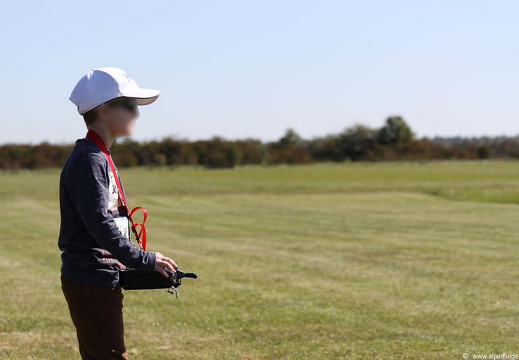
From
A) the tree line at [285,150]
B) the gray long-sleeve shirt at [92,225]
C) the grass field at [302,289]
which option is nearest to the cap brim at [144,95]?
the gray long-sleeve shirt at [92,225]

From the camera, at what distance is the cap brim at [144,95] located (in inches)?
155

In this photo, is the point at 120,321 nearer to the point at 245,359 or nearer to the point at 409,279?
the point at 245,359

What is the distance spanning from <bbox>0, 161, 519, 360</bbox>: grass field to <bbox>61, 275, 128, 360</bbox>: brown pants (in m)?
2.68

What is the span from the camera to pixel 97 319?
3.86m

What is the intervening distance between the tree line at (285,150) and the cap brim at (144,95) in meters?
58.4

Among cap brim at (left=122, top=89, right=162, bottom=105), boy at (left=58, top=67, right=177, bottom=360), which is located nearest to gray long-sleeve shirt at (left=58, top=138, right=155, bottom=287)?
boy at (left=58, top=67, right=177, bottom=360)

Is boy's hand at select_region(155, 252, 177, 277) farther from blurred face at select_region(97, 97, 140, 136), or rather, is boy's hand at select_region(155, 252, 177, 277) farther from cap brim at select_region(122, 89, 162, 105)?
cap brim at select_region(122, 89, 162, 105)

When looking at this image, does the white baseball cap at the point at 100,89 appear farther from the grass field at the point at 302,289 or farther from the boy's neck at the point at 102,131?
the grass field at the point at 302,289

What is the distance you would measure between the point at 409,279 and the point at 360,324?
3.17 metres

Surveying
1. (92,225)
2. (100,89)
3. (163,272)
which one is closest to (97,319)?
(163,272)

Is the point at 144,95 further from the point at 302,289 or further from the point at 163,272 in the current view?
the point at 302,289

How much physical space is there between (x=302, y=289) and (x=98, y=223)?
655 centimetres

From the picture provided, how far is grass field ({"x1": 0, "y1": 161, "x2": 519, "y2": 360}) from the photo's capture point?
6.93 m

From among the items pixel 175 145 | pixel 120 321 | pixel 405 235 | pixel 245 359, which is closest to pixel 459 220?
pixel 405 235
